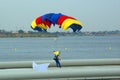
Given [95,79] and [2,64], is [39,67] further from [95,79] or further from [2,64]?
[2,64]

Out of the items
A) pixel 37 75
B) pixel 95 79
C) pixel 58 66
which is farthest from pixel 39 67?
pixel 58 66

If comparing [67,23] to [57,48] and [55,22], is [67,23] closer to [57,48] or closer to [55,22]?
[55,22]

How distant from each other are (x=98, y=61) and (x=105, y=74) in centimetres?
417

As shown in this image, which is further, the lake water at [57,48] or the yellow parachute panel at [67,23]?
the lake water at [57,48]

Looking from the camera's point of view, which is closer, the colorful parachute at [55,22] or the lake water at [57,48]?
the colorful parachute at [55,22]

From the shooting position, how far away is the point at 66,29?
17922 mm

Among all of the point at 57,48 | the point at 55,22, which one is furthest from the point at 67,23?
the point at 57,48

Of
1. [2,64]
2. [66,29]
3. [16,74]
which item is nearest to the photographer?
[16,74]

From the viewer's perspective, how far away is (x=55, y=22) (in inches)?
728

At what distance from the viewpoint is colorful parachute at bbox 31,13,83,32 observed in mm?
17812

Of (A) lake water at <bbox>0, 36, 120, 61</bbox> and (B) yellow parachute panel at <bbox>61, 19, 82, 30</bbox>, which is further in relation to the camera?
(A) lake water at <bbox>0, 36, 120, 61</bbox>

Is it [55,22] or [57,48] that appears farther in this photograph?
[57,48]

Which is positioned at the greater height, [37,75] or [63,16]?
[63,16]

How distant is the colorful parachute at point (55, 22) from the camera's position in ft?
58.4
